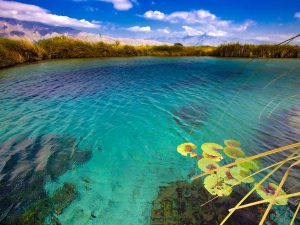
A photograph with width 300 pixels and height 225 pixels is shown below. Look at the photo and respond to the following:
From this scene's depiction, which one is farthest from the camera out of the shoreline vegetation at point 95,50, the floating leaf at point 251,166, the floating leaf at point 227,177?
the shoreline vegetation at point 95,50

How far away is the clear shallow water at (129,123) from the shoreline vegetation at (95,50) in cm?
685

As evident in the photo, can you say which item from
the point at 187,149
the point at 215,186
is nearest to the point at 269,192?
the point at 215,186

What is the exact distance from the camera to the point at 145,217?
9.75ft

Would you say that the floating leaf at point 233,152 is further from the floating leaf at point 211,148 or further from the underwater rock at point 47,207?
the underwater rock at point 47,207

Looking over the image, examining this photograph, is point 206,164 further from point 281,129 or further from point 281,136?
point 281,129

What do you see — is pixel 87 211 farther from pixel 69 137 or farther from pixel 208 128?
pixel 208 128

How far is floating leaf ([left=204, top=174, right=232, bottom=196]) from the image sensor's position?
129 inches

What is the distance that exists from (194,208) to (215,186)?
635mm

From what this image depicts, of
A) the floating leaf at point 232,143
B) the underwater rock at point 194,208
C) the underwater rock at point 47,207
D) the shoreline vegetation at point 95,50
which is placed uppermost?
the shoreline vegetation at point 95,50

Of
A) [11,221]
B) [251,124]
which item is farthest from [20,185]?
[251,124]

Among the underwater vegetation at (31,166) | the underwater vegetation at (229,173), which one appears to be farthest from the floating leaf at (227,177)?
the underwater vegetation at (31,166)

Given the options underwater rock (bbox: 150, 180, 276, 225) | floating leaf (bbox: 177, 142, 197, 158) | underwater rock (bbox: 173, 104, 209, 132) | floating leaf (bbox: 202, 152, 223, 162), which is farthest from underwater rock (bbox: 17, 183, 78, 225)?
underwater rock (bbox: 173, 104, 209, 132)

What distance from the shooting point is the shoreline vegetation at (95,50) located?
1703cm

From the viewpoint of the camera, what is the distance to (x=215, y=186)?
3.40m
